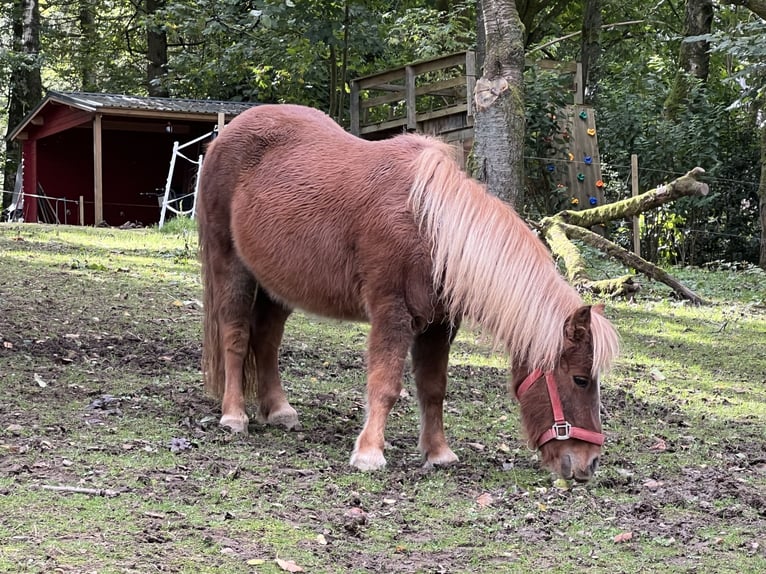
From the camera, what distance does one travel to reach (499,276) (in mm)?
4762

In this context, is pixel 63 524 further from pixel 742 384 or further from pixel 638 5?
pixel 638 5

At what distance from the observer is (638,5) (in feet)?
85.7

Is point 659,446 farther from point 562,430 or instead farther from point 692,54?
point 692,54

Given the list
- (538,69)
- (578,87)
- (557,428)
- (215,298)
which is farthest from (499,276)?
(578,87)

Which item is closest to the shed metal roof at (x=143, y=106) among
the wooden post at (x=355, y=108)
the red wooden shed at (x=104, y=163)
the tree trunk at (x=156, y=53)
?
A: the red wooden shed at (x=104, y=163)

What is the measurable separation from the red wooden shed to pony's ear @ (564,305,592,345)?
18.6m

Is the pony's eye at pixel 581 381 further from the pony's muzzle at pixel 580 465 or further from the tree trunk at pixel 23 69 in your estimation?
the tree trunk at pixel 23 69

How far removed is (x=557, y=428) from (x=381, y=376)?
3.04 ft

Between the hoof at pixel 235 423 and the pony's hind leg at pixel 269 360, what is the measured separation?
31 cm

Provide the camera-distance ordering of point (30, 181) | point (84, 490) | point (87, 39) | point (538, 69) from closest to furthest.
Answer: point (84, 490), point (538, 69), point (30, 181), point (87, 39)

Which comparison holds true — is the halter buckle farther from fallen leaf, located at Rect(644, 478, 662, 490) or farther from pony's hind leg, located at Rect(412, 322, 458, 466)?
pony's hind leg, located at Rect(412, 322, 458, 466)

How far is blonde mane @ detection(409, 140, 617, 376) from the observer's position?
183 inches

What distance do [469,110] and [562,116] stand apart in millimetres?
1562

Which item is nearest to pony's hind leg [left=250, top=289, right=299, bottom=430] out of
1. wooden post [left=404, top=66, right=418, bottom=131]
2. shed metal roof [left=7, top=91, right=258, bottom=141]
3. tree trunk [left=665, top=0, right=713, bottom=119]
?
wooden post [left=404, top=66, right=418, bottom=131]
